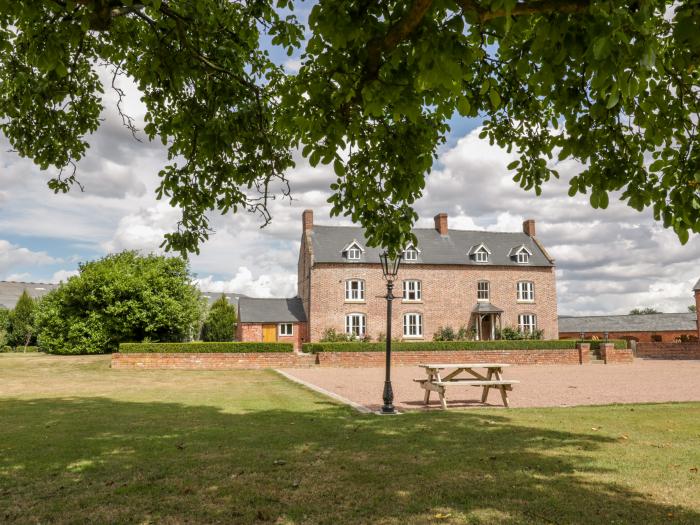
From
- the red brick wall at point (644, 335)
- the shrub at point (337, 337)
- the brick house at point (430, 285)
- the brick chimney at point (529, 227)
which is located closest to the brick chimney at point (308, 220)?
the brick house at point (430, 285)

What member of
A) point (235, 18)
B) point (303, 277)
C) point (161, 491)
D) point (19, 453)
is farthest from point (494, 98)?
point (303, 277)

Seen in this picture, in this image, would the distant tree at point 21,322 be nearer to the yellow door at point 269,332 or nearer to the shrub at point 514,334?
the yellow door at point 269,332

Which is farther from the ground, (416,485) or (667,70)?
(667,70)

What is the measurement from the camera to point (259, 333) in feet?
140

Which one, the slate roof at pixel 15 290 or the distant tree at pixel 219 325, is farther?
the slate roof at pixel 15 290

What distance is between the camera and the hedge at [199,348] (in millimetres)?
26797

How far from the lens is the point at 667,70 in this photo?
607cm

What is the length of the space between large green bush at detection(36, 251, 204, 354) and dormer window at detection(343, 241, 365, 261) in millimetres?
12696

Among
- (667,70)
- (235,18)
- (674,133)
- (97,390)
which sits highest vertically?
(235,18)

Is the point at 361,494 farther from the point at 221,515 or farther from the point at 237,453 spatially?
the point at 237,453

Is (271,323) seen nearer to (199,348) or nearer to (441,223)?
Result: (199,348)

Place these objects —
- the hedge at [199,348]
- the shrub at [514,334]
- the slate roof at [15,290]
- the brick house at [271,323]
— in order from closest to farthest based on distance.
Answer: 1. the hedge at [199,348]
2. the shrub at [514,334]
3. the brick house at [271,323]
4. the slate roof at [15,290]

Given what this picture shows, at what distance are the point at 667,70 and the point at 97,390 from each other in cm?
1639

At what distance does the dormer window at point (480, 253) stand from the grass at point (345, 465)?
32609 mm
